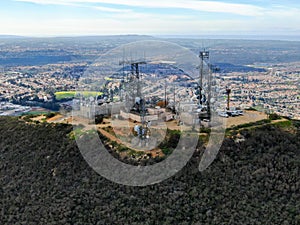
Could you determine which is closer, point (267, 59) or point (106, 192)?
point (106, 192)

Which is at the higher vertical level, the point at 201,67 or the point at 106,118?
the point at 201,67

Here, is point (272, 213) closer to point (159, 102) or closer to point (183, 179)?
point (183, 179)

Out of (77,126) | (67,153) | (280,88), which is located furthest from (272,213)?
(280,88)

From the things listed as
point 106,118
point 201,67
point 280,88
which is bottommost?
point 280,88

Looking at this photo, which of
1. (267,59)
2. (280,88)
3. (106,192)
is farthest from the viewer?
(267,59)

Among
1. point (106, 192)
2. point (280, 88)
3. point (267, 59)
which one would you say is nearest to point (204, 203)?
point (106, 192)

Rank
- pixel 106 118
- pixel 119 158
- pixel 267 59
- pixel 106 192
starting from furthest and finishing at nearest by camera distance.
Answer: pixel 267 59 < pixel 106 118 < pixel 119 158 < pixel 106 192
